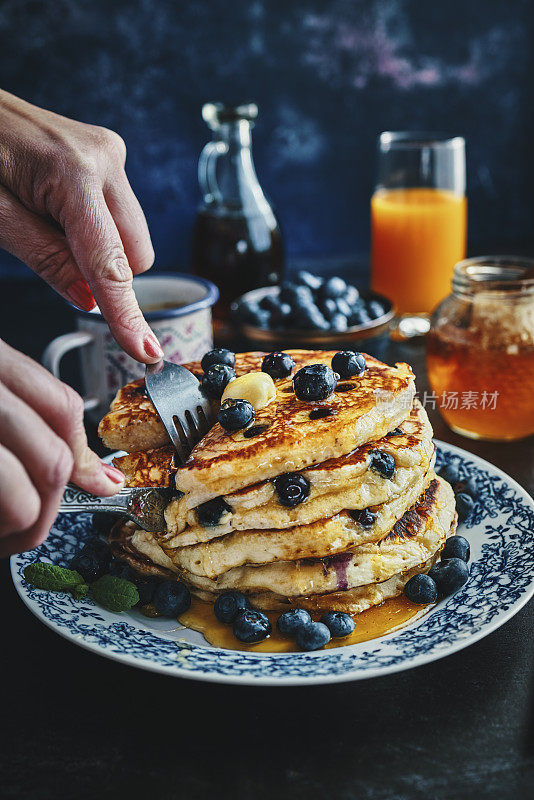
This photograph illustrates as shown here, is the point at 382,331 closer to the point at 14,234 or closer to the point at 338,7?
the point at 14,234

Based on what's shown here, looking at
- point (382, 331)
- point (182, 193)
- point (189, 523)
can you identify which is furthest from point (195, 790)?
point (182, 193)

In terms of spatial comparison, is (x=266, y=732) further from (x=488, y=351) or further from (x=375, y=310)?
(x=375, y=310)

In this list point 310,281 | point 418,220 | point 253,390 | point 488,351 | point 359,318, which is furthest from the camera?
point 418,220

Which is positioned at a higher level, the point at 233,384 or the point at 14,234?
the point at 14,234

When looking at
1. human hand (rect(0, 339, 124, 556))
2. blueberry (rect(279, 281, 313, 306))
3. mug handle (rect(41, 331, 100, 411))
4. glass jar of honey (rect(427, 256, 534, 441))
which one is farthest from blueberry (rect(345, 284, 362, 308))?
human hand (rect(0, 339, 124, 556))

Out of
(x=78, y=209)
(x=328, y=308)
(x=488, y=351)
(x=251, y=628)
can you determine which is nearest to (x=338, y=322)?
(x=328, y=308)

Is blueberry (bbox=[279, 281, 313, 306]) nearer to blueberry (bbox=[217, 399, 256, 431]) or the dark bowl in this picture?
the dark bowl
